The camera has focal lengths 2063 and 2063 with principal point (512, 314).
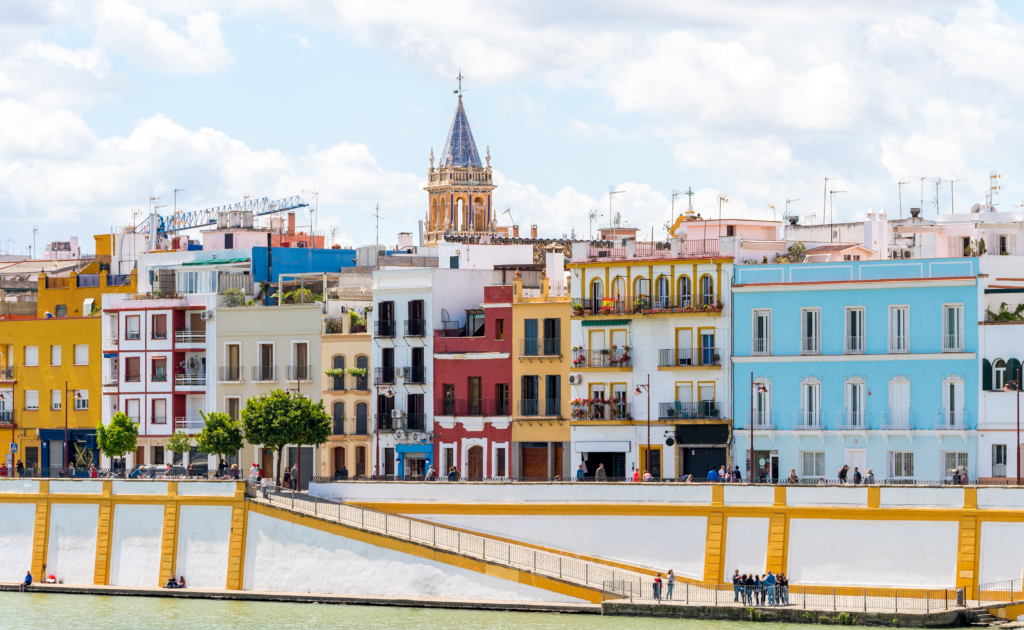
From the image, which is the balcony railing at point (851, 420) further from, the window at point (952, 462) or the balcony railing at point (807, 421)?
the window at point (952, 462)

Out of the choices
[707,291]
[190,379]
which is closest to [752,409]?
[707,291]

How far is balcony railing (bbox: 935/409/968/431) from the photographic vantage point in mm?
65000

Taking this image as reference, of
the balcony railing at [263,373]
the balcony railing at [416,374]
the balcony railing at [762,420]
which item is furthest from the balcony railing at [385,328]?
the balcony railing at [762,420]

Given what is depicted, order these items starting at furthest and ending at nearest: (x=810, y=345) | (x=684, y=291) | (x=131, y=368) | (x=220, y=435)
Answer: (x=131, y=368), (x=220, y=435), (x=684, y=291), (x=810, y=345)

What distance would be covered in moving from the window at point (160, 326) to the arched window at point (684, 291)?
22212 millimetres

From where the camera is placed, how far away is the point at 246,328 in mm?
79750

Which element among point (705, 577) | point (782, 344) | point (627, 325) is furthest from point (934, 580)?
point (627, 325)

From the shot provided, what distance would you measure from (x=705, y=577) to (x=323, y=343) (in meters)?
21.4

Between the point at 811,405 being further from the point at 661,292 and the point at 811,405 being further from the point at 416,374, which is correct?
the point at 416,374

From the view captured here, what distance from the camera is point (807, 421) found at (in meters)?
67.8

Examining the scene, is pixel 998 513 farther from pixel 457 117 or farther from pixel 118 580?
pixel 457 117

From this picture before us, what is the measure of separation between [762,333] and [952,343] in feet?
21.8

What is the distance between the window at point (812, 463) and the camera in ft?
221

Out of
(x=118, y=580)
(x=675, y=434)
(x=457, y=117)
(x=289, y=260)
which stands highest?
(x=457, y=117)
